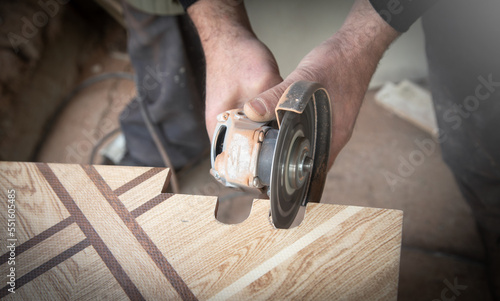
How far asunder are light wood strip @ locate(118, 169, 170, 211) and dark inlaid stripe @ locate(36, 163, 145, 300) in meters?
0.12

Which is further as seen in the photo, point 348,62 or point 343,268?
point 348,62

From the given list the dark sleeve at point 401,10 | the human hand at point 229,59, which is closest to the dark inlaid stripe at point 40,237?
the human hand at point 229,59

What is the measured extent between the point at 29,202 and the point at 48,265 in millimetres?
217

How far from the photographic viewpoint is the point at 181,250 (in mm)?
1028

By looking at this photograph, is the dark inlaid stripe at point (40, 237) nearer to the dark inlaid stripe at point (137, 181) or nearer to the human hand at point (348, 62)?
the dark inlaid stripe at point (137, 181)

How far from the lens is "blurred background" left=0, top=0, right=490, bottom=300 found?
216 centimetres

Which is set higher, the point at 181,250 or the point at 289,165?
the point at 289,165

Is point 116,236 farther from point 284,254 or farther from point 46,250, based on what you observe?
point 284,254

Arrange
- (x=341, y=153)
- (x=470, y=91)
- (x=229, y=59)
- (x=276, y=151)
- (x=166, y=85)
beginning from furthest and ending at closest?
(x=341, y=153) < (x=166, y=85) < (x=470, y=91) < (x=229, y=59) < (x=276, y=151)

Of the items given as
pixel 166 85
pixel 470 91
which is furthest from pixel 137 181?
pixel 470 91

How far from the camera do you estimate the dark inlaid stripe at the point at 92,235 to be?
100 centimetres

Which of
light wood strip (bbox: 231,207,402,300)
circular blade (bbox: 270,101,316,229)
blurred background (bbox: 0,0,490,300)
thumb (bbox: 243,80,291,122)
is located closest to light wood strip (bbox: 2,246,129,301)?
light wood strip (bbox: 231,207,402,300)

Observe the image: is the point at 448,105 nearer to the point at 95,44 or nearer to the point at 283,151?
the point at 283,151

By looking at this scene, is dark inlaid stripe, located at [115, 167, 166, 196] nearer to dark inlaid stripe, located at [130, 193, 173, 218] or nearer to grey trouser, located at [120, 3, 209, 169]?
dark inlaid stripe, located at [130, 193, 173, 218]
